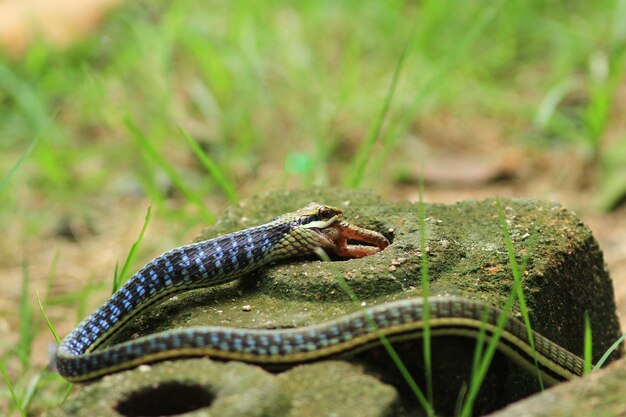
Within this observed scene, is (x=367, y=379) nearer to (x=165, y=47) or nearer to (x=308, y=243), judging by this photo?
(x=308, y=243)

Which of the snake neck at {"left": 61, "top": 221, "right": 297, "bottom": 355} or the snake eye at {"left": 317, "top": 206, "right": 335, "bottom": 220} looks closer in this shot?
the snake neck at {"left": 61, "top": 221, "right": 297, "bottom": 355}

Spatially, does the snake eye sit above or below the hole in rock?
above

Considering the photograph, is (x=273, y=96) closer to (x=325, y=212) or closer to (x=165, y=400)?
(x=325, y=212)

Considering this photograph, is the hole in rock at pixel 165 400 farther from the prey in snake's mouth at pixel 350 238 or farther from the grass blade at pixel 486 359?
the prey in snake's mouth at pixel 350 238

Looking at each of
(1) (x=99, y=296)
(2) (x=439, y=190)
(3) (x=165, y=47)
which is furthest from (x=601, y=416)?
(3) (x=165, y=47)

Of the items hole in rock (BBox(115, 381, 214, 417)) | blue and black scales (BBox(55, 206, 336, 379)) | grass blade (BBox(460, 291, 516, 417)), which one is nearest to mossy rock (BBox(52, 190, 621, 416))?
blue and black scales (BBox(55, 206, 336, 379))

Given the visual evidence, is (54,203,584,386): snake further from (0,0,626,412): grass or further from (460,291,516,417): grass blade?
(0,0,626,412): grass
